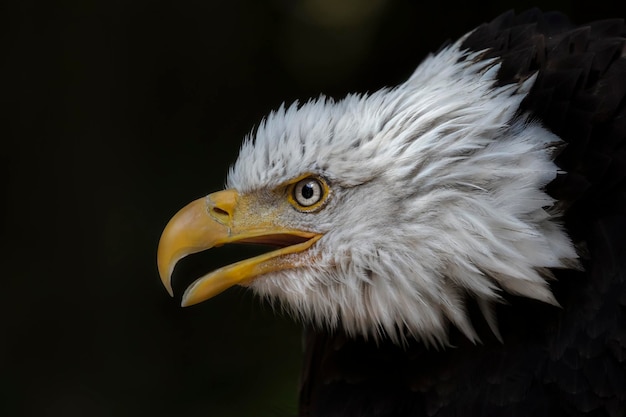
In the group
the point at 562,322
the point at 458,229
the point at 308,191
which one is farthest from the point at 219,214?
the point at 562,322

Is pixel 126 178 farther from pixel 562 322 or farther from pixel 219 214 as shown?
pixel 562 322

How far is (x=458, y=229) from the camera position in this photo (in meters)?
2.43

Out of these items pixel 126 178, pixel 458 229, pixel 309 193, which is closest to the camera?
pixel 458 229

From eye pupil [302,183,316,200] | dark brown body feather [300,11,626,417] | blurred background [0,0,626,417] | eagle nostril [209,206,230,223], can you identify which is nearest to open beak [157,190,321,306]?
eagle nostril [209,206,230,223]

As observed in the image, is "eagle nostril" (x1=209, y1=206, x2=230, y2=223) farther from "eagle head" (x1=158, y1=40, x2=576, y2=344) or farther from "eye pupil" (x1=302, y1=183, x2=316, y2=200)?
"eye pupil" (x1=302, y1=183, x2=316, y2=200)

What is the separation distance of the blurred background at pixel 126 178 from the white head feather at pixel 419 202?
11.5 feet

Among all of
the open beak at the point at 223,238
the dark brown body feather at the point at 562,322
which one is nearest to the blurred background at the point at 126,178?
the dark brown body feather at the point at 562,322

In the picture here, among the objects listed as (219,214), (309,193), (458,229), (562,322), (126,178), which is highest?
(126,178)

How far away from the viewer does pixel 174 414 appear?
6105 mm

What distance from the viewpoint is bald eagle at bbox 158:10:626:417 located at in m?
2.41

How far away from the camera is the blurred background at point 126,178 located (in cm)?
615

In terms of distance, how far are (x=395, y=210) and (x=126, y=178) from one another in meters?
4.20

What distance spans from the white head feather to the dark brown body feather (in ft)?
0.25

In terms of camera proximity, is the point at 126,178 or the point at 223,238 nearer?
the point at 223,238
